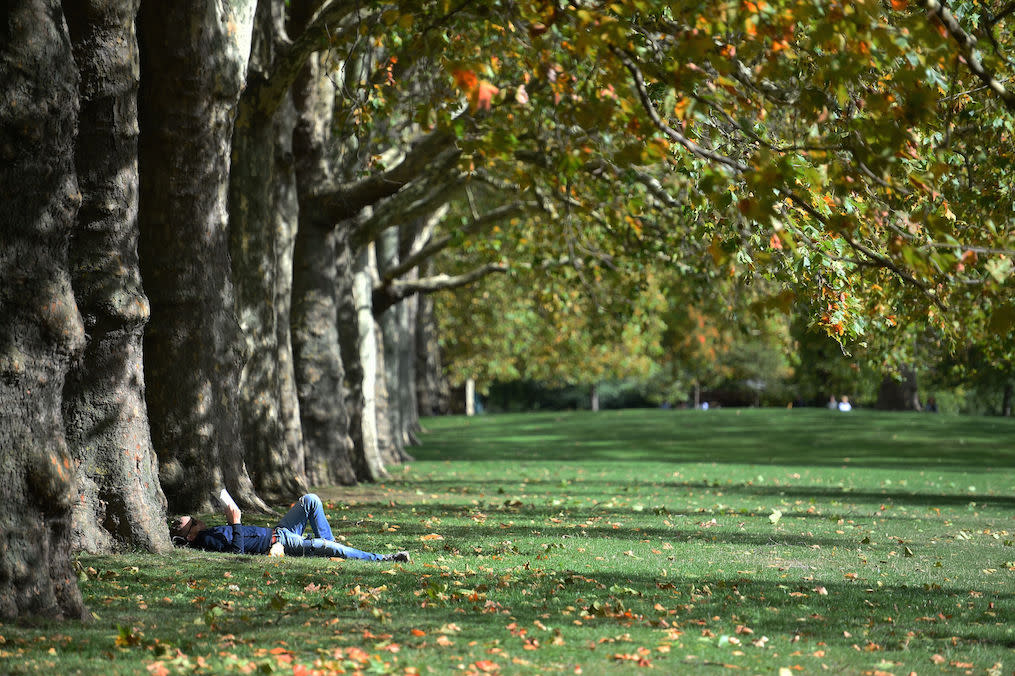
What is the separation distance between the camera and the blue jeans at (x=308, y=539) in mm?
10070

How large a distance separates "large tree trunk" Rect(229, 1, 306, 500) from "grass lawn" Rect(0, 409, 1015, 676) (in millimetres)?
1176

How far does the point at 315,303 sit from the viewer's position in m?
18.1

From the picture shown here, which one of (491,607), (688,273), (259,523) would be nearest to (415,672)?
(491,607)

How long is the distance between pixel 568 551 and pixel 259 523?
3653mm

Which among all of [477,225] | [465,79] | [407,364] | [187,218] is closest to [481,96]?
[465,79]

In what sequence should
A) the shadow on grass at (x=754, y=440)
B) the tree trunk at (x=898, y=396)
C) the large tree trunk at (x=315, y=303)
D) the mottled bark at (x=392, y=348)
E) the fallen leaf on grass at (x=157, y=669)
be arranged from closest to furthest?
1. the fallen leaf on grass at (x=157, y=669)
2. the large tree trunk at (x=315, y=303)
3. the mottled bark at (x=392, y=348)
4. the shadow on grass at (x=754, y=440)
5. the tree trunk at (x=898, y=396)

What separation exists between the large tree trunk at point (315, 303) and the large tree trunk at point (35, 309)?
10705 mm

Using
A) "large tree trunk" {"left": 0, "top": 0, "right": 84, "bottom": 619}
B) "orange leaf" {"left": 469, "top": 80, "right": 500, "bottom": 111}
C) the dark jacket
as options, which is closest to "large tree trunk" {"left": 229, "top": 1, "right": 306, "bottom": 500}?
the dark jacket

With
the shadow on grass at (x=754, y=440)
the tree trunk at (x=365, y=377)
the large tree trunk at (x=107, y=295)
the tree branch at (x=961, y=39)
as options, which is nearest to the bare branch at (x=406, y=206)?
the tree trunk at (x=365, y=377)

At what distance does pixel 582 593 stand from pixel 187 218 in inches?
A: 229

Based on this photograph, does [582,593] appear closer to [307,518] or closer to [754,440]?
[307,518]

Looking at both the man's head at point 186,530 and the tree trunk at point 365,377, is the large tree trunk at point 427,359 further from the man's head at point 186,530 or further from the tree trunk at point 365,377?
the man's head at point 186,530

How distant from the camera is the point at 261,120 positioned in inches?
588

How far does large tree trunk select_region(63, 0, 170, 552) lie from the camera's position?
924 cm
